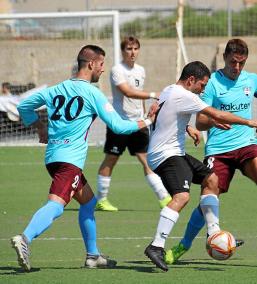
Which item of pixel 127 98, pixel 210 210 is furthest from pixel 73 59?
pixel 210 210

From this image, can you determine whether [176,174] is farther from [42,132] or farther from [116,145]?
[116,145]

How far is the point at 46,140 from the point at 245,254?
249cm

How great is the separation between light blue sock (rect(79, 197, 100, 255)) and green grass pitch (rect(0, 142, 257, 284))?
24 centimetres

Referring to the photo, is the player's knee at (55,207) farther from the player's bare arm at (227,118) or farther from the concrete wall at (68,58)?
the concrete wall at (68,58)

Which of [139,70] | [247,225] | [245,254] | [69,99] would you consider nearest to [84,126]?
[69,99]

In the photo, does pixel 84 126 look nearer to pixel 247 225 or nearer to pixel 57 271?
pixel 57 271

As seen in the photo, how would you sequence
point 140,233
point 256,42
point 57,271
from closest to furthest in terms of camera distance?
point 57,271, point 140,233, point 256,42

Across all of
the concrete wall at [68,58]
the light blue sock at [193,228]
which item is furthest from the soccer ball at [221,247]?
the concrete wall at [68,58]

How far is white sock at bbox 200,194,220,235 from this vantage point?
9652 mm

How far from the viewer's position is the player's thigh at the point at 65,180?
8.91 metres

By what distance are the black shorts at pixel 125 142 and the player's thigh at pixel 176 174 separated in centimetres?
428

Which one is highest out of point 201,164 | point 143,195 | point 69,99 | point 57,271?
point 69,99

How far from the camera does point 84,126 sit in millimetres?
9031

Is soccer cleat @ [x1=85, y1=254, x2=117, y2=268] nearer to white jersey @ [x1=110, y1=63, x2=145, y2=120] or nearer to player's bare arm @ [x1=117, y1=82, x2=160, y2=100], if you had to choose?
player's bare arm @ [x1=117, y1=82, x2=160, y2=100]
